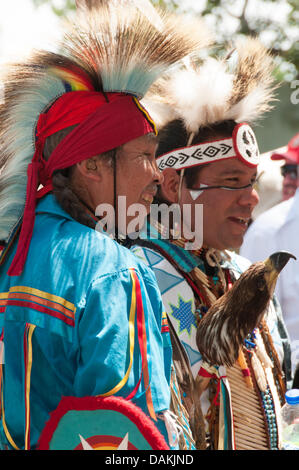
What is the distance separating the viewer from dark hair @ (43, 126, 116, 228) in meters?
1.63

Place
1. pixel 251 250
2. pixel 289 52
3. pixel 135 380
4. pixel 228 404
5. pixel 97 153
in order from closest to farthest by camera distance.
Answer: pixel 135 380, pixel 97 153, pixel 228 404, pixel 251 250, pixel 289 52

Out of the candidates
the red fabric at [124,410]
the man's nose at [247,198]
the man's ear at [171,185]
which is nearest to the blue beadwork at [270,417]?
the man's nose at [247,198]

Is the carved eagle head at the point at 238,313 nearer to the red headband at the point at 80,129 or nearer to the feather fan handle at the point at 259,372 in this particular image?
the feather fan handle at the point at 259,372

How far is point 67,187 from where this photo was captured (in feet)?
5.54

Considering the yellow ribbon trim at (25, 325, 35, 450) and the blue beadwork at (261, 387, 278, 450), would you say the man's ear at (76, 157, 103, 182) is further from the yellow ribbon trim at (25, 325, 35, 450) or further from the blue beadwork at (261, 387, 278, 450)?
the blue beadwork at (261, 387, 278, 450)

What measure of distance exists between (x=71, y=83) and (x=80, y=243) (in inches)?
21.0

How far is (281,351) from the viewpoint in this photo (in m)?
2.70

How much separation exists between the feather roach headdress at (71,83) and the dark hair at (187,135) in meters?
0.91

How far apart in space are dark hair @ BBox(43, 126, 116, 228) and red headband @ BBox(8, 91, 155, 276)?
2cm

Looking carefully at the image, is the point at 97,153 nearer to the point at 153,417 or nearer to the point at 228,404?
the point at 153,417

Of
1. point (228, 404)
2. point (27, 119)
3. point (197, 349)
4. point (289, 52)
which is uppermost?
point (289, 52)

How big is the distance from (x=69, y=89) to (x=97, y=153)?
0.72 ft

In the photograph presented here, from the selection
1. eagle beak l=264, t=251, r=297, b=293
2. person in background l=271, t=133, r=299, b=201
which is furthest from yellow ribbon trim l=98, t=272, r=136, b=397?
person in background l=271, t=133, r=299, b=201

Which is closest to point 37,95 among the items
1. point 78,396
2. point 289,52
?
point 78,396
